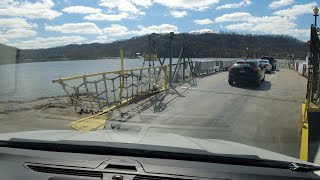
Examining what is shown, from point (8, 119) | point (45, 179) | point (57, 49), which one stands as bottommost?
point (8, 119)

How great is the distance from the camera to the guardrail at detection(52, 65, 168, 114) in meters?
13.9

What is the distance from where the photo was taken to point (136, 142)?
3.70 metres

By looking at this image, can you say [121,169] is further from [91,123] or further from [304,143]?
[91,123]

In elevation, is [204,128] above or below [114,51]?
below

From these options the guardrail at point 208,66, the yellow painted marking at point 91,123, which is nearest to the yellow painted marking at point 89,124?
the yellow painted marking at point 91,123

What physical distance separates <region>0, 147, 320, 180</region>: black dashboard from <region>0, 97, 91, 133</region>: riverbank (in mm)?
6732

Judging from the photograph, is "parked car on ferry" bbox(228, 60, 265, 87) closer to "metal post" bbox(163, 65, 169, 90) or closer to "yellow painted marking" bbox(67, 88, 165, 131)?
"metal post" bbox(163, 65, 169, 90)

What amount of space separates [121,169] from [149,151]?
46cm

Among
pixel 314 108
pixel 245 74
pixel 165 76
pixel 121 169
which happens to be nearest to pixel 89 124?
pixel 314 108

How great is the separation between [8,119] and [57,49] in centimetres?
348

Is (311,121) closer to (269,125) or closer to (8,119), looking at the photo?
(269,125)

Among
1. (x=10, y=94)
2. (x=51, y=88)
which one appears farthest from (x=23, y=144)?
(x=51, y=88)

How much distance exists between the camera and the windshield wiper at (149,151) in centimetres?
324

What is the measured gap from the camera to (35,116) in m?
12.0
